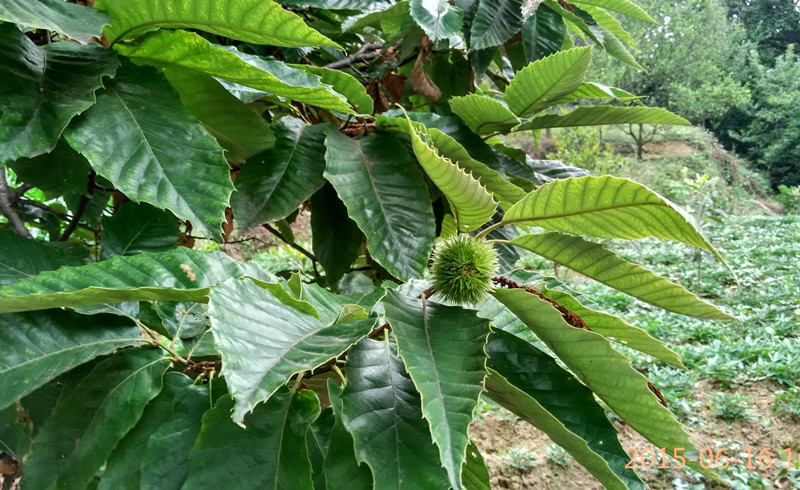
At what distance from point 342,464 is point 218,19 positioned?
49cm

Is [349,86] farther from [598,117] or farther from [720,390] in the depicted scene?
[720,390]

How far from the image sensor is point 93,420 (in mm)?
536

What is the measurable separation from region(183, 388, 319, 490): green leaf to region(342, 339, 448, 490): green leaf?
0.07 meters

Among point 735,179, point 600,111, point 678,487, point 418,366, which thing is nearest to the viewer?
point 418,366

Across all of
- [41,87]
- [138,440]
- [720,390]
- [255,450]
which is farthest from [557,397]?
[720,390]

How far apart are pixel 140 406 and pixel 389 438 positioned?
0.26 metres

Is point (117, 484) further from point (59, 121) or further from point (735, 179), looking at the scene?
point (735, 179)

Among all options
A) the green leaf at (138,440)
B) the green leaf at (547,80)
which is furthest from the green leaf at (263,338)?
the green leaf at (547,80)

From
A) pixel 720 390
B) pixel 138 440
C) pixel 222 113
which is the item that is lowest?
pixel 720 390

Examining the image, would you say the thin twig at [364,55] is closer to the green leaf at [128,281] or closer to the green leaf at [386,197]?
the green leaf at [386,197]

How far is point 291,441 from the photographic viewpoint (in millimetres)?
498

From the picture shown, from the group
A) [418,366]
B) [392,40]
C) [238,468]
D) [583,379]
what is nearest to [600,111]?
[392,40]

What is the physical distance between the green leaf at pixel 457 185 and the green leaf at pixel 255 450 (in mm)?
275
